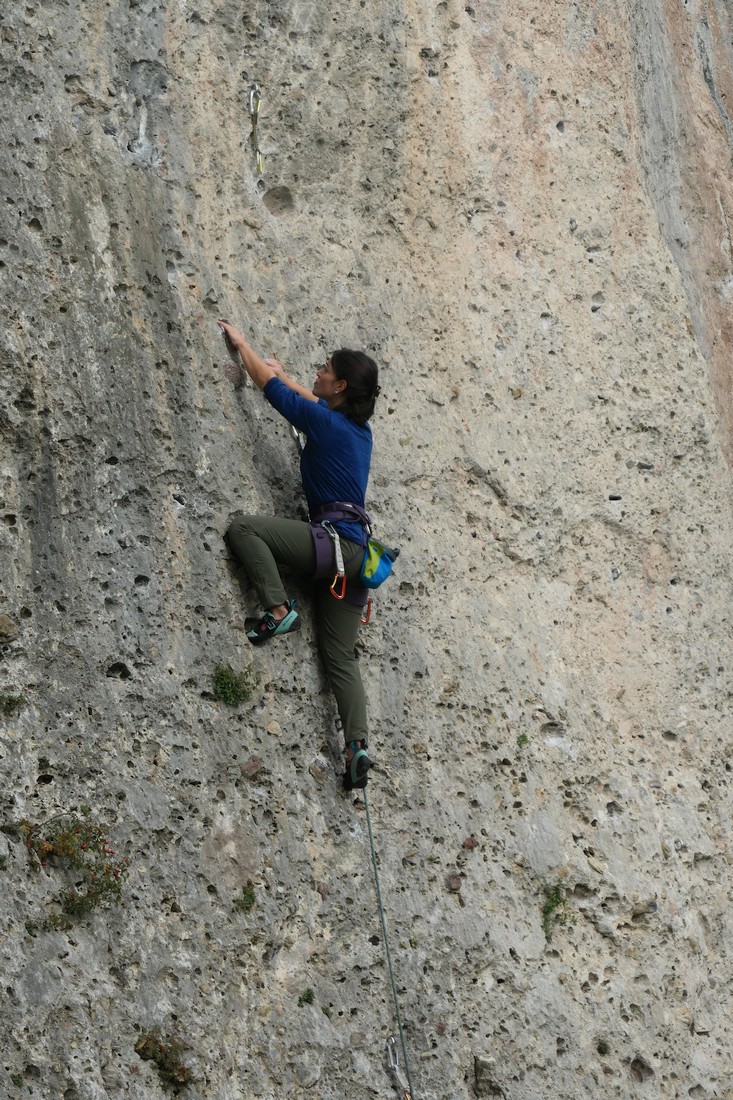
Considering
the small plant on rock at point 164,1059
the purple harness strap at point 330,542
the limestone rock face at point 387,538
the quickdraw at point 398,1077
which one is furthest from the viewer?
the purple harness strap at point 330,542

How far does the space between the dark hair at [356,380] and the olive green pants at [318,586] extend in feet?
2.20

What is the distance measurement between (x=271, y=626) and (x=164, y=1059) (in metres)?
2.11

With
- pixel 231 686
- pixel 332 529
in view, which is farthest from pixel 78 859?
pixel 332 529

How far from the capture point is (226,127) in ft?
25.6

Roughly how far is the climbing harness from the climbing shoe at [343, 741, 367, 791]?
11.3 ft

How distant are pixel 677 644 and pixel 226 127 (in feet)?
14.0

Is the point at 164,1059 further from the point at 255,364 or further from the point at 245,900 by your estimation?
the point at 255,364

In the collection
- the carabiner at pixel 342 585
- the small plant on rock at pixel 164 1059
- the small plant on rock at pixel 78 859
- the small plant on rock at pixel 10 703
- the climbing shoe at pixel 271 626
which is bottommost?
the small plant on rock at pixel 164 1059

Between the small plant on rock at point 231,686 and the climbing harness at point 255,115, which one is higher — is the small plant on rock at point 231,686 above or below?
below

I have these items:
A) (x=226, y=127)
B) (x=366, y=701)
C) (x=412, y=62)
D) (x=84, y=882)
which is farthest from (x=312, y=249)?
(x=84, y=882)

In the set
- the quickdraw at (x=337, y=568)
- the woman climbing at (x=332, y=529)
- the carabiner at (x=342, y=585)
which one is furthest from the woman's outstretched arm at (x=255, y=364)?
the carabiner at (x=342, y=585)

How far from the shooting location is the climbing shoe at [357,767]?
22.5ft

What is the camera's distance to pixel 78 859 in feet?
19.8

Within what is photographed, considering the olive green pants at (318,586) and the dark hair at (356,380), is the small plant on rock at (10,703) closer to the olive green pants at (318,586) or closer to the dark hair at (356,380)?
the olive green pants at (318,586)
